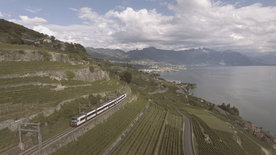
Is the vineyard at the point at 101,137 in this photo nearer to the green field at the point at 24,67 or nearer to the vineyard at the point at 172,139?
the vineyard at the point at 172,139

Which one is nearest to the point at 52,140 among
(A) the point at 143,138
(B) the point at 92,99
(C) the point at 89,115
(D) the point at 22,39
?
(C) the point at 89,115

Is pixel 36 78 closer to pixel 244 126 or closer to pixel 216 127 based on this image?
pixel 216 127

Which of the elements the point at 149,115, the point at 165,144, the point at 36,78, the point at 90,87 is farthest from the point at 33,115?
the point at 149,115

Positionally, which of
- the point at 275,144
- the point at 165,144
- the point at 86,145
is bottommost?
Result: the point at 275,144

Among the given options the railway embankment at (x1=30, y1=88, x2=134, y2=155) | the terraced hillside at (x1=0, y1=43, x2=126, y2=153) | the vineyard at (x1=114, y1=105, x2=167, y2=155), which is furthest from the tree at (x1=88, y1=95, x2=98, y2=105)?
the vineyard at (x1=114, y1=105, x2=167, y2=155)

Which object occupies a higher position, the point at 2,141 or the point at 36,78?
the point at 36,78

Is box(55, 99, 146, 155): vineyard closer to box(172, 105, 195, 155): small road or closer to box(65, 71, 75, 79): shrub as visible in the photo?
box(172, 105, 195, 155): small road
